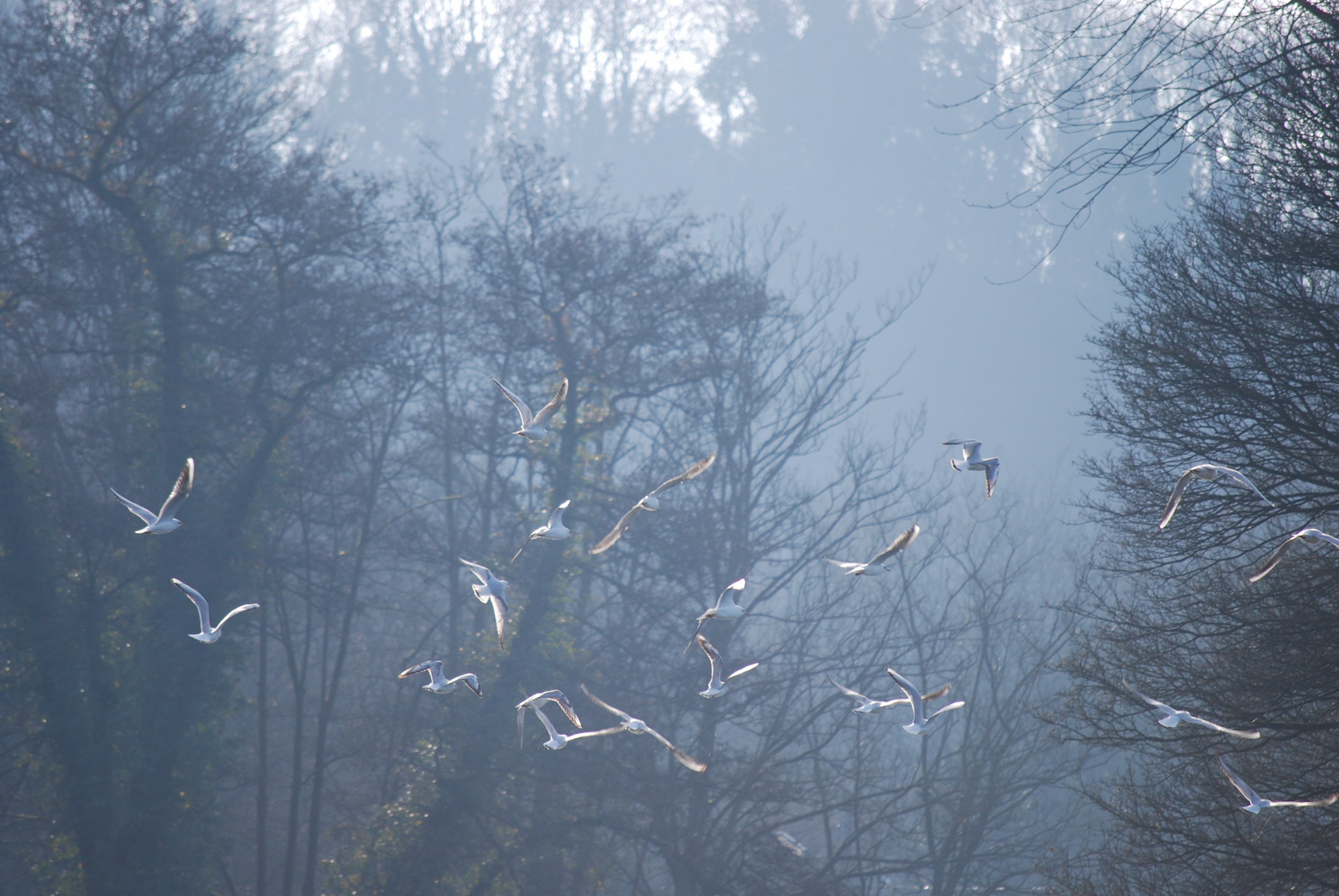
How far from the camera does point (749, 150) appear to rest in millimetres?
86438

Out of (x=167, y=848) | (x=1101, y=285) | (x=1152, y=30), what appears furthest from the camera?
(x=1101, y=285)

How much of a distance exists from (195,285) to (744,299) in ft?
31.2

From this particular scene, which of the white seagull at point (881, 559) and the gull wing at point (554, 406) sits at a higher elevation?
the gull wing at point (554, 406)

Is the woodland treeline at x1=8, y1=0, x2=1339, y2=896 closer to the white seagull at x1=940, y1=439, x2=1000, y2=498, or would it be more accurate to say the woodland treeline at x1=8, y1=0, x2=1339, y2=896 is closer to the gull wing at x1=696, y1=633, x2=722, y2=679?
the white seagull at x1=940, y1=439, x2=1000, y2=498

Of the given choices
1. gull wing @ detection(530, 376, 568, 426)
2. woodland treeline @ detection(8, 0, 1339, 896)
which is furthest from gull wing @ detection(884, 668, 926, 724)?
gull wing @ detection(530, 376, 568, 426)

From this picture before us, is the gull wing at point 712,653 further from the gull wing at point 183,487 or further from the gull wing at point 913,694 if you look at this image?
the gull wing at point 183,487

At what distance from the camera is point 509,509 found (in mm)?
17062

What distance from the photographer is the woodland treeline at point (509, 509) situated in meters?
9.03

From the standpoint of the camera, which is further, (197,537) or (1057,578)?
(1057,578)

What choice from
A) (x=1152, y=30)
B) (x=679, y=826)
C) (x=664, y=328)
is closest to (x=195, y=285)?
(x=664, y=328)

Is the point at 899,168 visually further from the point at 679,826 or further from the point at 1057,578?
the point at 679,826

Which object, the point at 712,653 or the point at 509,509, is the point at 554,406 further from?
the point at 509,509

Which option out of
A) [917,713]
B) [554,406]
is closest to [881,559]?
[917,713]

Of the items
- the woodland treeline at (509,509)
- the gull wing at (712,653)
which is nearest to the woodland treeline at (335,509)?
the woodland treeline at (509,509)
